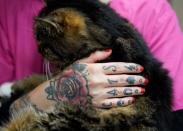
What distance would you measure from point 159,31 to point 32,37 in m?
0.39

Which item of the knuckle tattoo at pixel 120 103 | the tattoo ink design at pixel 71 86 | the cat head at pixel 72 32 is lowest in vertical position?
the knuckle tattoo at pixel 120 103

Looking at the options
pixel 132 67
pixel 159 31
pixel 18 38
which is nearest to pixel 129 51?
pixel 132 67

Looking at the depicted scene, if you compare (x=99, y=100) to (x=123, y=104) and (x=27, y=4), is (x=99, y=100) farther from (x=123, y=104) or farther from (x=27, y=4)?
(x=27, y=4)

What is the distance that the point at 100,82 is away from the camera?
101 centimetres

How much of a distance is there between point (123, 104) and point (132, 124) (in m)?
0.06

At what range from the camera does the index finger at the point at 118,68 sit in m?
0.99

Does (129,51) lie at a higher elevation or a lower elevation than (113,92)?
higher

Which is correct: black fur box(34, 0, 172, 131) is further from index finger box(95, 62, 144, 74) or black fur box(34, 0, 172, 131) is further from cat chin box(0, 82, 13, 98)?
cat chin box(0, 82, 13, 98)

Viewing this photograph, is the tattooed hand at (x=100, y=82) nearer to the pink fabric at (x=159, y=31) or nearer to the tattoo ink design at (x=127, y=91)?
the tattoo ink design at (x=127, y=91)

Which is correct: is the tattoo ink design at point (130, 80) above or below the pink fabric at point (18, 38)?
below

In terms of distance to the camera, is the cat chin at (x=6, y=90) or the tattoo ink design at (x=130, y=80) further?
the cat chin at (x=6, y=90)

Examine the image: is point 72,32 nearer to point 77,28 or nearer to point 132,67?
point 77,28

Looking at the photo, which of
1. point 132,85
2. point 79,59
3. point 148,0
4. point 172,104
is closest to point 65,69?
point 79,59

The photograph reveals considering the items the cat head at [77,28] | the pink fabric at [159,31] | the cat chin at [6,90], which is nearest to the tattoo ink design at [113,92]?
the cat head at [77,28]
